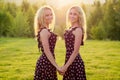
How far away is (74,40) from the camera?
619cm

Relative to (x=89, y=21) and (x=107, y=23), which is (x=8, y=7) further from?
(x=107, y=23)

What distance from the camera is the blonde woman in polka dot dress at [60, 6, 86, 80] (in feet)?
20.2

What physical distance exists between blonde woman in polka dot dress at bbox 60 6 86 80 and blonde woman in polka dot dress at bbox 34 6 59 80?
205mm

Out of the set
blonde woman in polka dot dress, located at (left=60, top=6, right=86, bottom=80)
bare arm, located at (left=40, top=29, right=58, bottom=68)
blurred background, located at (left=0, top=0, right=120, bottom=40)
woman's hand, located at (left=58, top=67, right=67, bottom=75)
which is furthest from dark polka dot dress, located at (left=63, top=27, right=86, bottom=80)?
blurred background, located at (left=0, top=0, right=120, bottom=40)

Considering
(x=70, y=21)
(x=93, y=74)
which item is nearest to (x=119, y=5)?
(x=93, y=74)

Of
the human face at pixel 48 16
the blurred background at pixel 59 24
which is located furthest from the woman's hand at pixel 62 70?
the blurred background at pixel 59 24

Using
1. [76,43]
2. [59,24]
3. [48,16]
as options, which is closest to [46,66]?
[76,43]

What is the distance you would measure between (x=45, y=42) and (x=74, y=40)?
46 centimetres

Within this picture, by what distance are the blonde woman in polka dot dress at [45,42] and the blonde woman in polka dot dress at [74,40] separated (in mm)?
205

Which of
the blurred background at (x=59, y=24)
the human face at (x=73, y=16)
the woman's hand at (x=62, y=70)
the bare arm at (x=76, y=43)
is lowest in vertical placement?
the blurred background at (x=59, y=24)

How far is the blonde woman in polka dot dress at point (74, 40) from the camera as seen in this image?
6.16 m

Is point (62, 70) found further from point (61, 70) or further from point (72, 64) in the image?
point (72, 64)

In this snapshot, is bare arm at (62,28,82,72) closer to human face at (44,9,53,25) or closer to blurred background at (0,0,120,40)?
human face at (44,9,53,25)

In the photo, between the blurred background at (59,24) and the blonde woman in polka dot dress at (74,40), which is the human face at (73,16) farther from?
the blurred background at (59,24)
